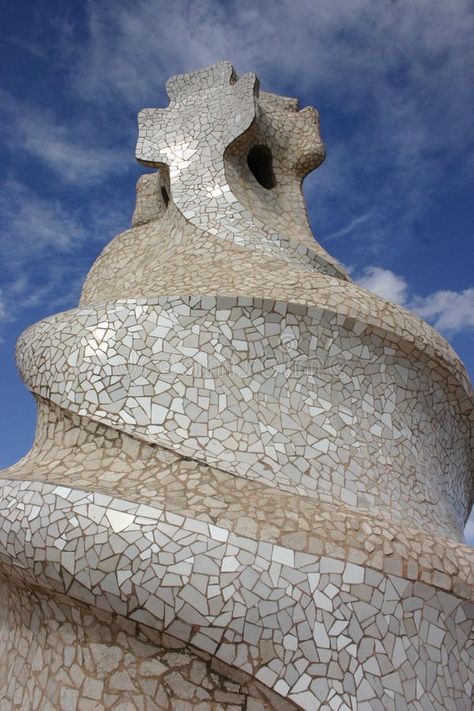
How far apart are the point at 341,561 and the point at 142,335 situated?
239 centimetres

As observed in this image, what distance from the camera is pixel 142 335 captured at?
5281 millimetres

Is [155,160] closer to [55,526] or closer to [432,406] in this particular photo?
[432,406]

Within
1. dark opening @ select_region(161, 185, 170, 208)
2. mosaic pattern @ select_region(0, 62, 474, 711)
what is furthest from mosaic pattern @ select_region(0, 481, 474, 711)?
dark opening @ select_region(161, 185, 170, 208)

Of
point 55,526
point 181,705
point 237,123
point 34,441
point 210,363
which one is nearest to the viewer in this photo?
point 181,705

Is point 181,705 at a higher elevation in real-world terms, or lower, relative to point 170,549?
lower

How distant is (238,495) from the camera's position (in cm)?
432

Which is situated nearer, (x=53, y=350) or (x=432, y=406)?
(x=53, y=350)

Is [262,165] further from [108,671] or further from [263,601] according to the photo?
[108,671]

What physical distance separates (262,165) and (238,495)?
→ 5393 mm

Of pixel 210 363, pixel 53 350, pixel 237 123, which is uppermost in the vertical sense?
pixel 237 123

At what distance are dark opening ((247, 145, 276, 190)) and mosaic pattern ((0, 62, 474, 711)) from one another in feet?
4.74

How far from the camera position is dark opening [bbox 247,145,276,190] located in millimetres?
8328

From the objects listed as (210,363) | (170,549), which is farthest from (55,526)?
(210,363)

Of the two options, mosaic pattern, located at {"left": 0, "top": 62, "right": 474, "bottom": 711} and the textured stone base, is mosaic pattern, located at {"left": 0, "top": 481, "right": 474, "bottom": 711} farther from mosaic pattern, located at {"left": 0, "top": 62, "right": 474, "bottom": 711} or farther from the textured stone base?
the textured stone base
